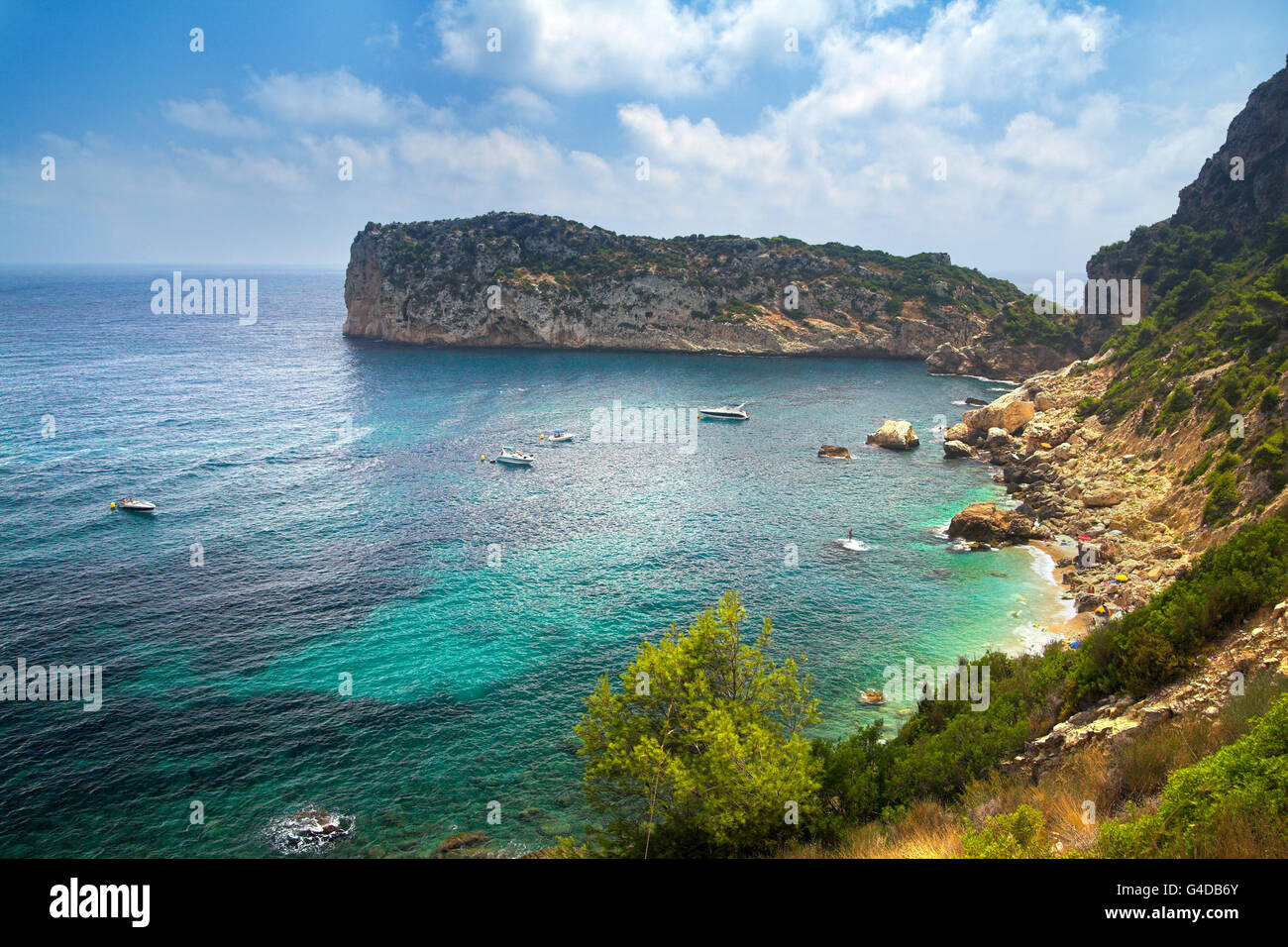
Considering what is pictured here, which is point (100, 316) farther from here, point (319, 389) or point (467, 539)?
point (467, 539)

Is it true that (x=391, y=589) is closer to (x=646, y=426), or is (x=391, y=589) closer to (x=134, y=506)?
(x=134, y=506)

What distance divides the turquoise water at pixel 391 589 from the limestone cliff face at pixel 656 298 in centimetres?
4830

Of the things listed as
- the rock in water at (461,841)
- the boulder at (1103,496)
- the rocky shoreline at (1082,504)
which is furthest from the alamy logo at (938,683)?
the boulder at (1103,496)

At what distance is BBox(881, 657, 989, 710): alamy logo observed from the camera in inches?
946

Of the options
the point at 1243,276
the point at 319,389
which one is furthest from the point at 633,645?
the point at 319,389

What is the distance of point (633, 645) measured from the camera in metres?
32.3

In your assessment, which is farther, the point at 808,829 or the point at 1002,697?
the point at 1002,697

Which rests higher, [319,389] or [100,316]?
[100,316]
